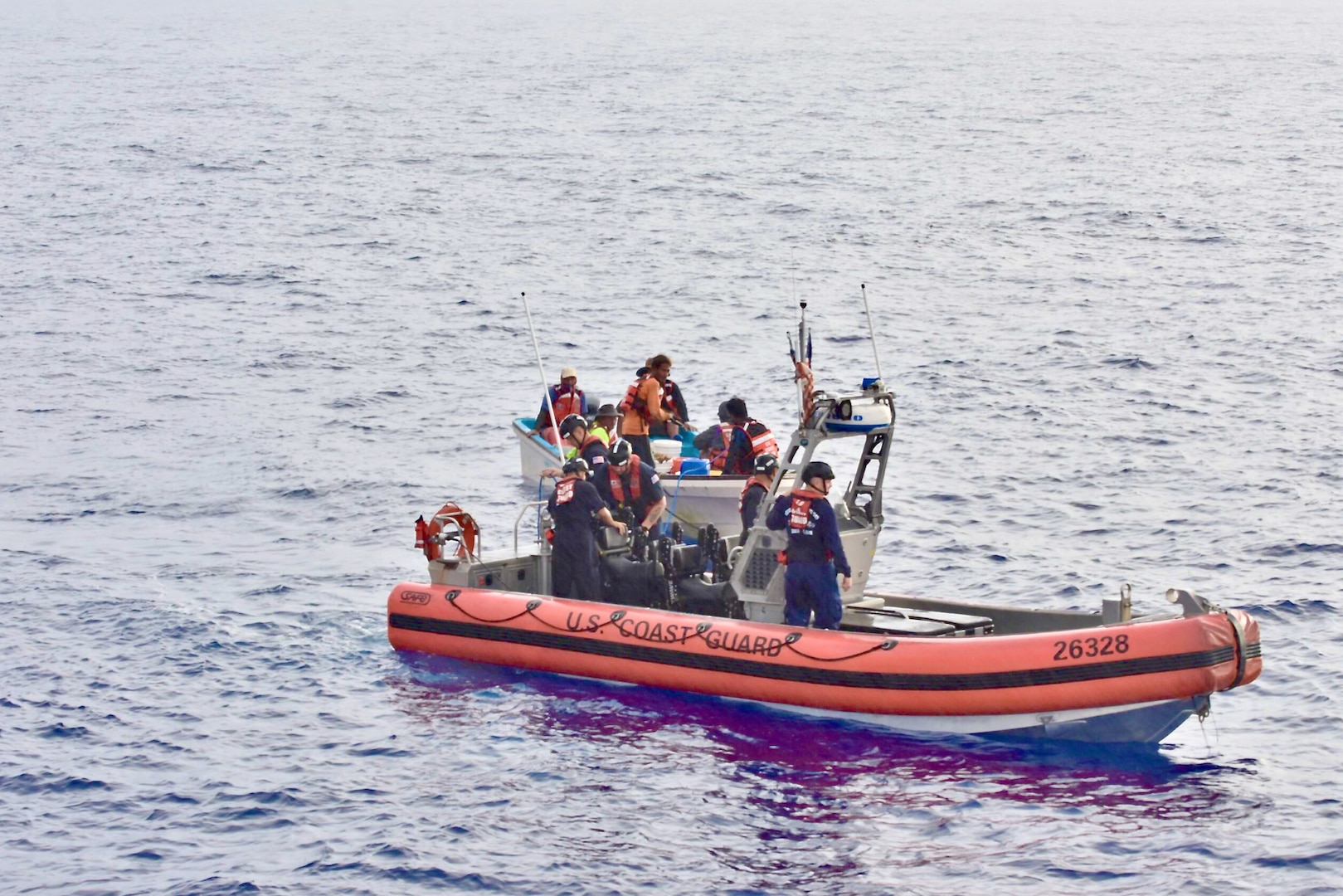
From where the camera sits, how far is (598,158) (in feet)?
163

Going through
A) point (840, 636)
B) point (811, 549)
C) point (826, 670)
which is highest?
point (811, 549)

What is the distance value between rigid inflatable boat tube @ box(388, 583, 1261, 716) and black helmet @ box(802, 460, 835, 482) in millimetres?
1164

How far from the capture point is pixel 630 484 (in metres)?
15.8

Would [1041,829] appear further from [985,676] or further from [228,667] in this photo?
[228,667]

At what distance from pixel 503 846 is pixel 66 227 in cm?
3237

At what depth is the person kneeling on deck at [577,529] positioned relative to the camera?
15.2 meters

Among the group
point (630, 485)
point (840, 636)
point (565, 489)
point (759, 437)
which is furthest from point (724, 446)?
point (840, 636)

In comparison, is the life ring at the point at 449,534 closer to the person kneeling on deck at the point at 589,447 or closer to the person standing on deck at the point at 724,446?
the person kneeling on deck at the point at 589,447

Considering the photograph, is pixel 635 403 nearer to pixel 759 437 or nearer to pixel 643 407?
pixel 643 407

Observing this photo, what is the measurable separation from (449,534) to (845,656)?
4258mm

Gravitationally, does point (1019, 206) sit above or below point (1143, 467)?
above

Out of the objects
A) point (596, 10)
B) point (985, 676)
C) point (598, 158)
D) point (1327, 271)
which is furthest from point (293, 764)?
point (596, 10)

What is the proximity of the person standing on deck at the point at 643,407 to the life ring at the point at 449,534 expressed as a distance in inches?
106

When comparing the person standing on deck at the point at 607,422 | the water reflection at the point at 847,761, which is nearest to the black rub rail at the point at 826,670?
the water reflection at the point at 847,761
